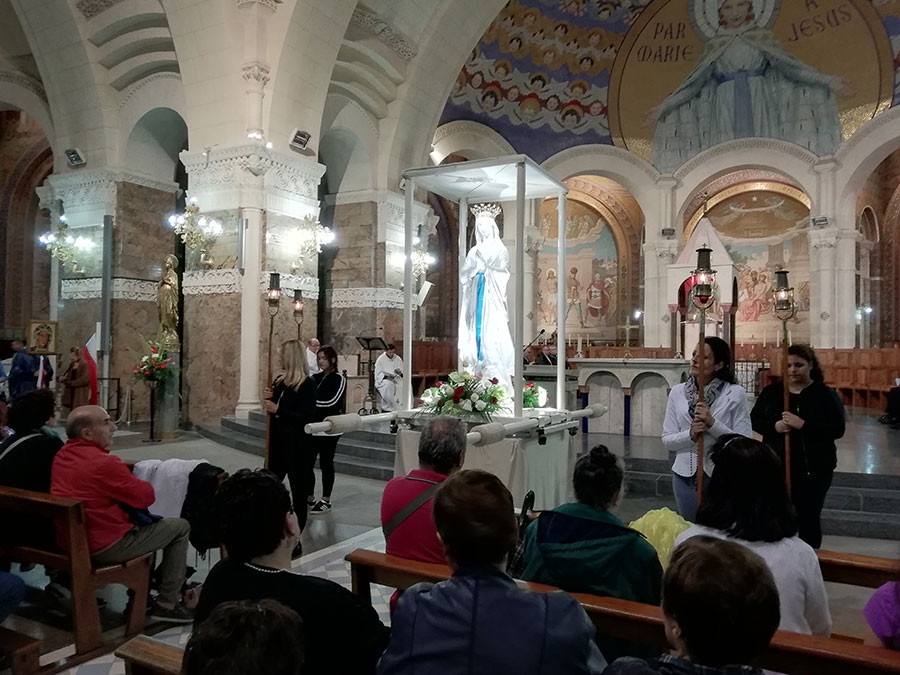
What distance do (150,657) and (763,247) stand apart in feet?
88.9

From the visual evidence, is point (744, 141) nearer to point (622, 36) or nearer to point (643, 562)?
point (622, 36)

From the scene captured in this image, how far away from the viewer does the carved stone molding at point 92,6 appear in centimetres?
1305

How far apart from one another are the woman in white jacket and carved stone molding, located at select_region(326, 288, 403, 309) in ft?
34.5

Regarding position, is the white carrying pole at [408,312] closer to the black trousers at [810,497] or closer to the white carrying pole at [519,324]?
the white carrying pole at [519,324]

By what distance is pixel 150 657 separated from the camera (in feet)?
6.24

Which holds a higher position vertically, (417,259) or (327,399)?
(417,259)

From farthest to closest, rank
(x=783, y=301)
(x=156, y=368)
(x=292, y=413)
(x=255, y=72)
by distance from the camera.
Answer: (x=255, y=72), (x=156, y=368), (x=292, y=413), (x=783, y=301)

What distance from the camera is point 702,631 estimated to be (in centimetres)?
131

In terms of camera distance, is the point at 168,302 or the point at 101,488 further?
the point at 168,302

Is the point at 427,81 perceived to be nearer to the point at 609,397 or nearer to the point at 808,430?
the point at 609,397

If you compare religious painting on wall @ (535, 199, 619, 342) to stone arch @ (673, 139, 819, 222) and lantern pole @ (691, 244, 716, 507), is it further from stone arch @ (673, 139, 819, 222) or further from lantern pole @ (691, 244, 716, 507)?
lantern pole @ (691, 244, 716, 507)

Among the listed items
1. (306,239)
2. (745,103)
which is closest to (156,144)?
(306,239)

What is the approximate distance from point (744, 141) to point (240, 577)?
2069cm

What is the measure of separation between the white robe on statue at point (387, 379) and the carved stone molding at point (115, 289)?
5666mm
